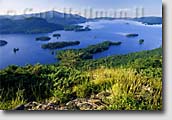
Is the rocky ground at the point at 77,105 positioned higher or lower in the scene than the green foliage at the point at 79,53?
lower

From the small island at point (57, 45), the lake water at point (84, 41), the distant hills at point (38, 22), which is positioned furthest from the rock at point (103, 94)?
the distant hills at point (38, 22)

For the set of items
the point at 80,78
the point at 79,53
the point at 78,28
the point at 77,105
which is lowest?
the point at 77,105

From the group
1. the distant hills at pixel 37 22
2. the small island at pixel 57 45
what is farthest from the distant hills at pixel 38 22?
the small island at pixel 57 45

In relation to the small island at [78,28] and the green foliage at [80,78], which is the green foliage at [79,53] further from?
the small island at [78,28]

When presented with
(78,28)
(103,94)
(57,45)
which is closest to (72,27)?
(78,28)

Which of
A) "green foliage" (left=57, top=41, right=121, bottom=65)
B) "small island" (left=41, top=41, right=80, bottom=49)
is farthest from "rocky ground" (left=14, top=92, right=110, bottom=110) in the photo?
"small island" (left=41, top=41, right=80, bottom=49)

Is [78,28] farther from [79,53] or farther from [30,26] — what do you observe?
[30,26]

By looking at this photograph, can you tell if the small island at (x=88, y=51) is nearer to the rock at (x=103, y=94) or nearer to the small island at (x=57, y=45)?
the small island at (x=57, y=45)

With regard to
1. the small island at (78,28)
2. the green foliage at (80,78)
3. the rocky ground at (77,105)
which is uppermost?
the small island at (78,28)

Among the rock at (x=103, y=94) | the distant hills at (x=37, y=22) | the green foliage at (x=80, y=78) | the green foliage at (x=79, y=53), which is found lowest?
the rock at (x=103, y=94)
